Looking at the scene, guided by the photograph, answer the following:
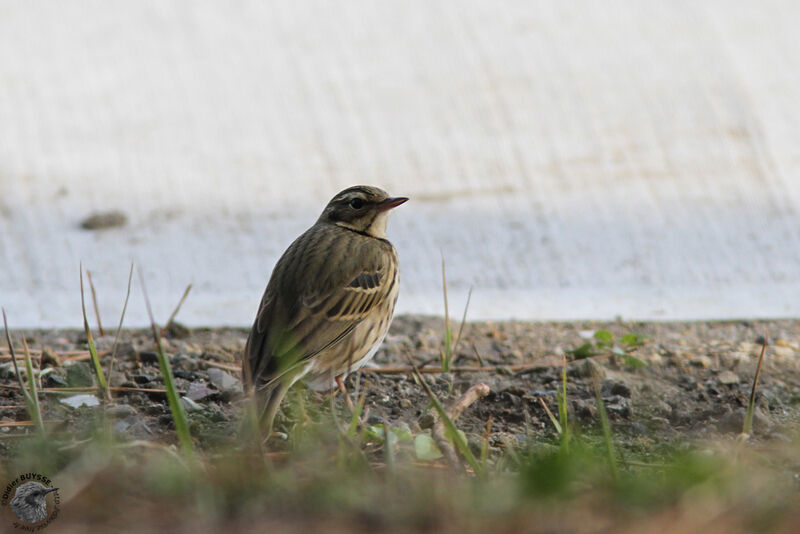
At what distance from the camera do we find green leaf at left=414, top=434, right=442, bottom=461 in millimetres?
3000

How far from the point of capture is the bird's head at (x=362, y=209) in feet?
15.5

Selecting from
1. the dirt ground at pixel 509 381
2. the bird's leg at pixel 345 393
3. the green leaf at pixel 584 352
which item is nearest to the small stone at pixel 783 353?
the dirt ground at pixel 509 381

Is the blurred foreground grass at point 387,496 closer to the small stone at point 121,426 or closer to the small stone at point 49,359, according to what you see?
the small stone at point 121,426

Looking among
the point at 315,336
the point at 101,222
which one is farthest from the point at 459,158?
the point at 315,336

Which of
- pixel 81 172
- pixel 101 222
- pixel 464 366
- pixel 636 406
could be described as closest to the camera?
pixel 636 406

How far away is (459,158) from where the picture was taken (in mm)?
6715

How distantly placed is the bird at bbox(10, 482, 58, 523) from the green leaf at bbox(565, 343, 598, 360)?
2.67 meters

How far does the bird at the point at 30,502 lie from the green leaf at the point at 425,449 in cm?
108

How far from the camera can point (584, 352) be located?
4531 millimetres

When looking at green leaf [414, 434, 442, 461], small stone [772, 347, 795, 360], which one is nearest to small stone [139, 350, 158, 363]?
green leaf [414, 434, 442, 461]

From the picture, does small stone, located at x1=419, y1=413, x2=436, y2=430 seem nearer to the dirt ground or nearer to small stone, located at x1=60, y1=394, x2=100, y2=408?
the dirt ground

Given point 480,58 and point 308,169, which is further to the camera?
point 480,58

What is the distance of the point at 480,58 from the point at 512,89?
388 millimetres

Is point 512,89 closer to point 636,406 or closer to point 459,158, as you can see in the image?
point 459,158
